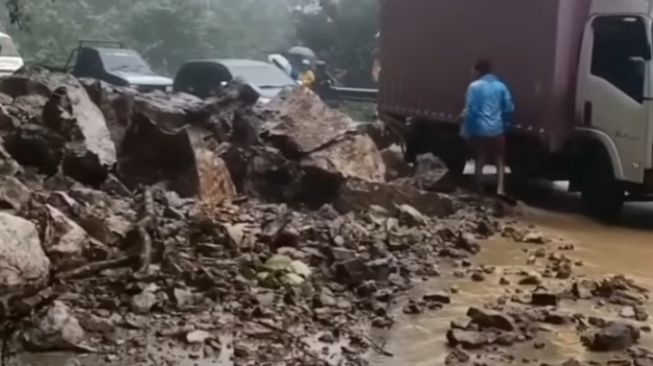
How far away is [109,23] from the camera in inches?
1406

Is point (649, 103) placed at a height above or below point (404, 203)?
above

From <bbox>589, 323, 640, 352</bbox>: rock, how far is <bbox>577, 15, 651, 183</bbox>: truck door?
4.84 metres

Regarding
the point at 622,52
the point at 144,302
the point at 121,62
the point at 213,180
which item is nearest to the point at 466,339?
the point at 144,302

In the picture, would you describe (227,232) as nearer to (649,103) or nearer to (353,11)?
(649,103)

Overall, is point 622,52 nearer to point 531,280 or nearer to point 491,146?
point 491,146

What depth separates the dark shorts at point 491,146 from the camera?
12.7m

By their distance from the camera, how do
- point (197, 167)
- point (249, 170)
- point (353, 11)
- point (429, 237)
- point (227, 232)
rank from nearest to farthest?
point (227, 232) < point (429, 237) < point (197, 167) < point (249, 170) < point (353, 11)

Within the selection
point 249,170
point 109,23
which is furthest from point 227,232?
point 109,23

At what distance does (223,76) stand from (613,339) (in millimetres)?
17085

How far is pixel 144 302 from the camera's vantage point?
276 inches

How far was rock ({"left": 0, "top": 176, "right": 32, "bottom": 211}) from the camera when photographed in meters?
8.57

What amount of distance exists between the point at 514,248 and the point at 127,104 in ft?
15.9

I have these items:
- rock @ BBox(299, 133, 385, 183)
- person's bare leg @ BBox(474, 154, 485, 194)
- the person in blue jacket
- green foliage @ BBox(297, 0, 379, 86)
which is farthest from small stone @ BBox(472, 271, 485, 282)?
green foliage @ BBox(297, 0, 379, 86)

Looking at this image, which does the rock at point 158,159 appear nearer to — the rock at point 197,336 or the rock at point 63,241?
the rock at point 63,241
